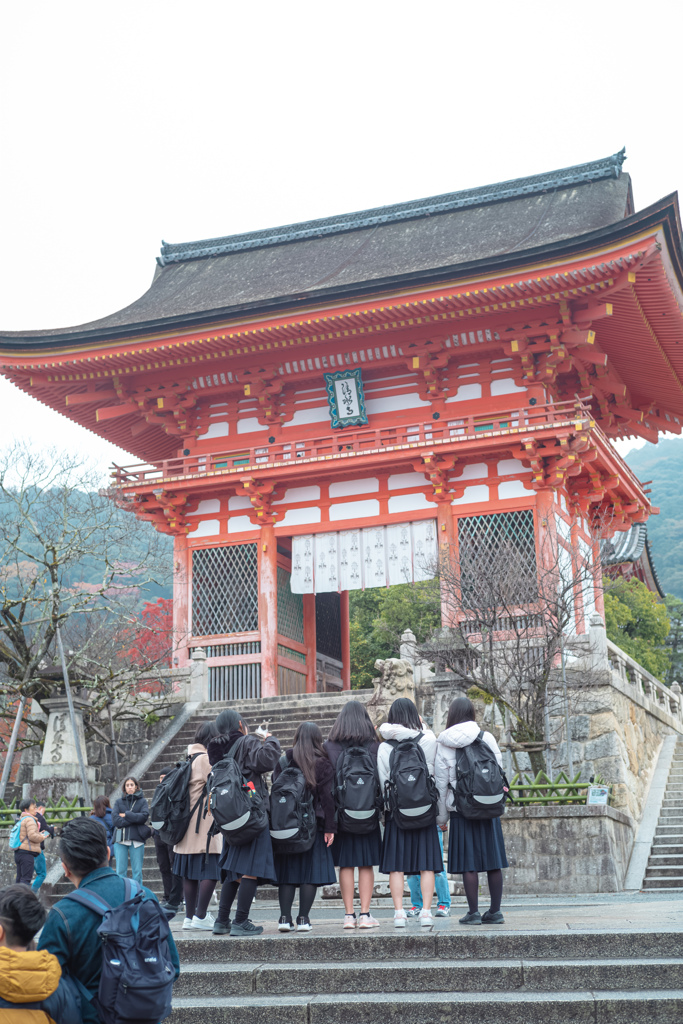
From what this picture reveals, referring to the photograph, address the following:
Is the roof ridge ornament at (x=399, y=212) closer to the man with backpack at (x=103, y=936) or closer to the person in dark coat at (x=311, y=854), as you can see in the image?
the person in dark coat at (x=311, y=854)

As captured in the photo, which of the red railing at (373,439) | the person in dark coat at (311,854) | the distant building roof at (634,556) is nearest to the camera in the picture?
the person in dark coat at (311,854)

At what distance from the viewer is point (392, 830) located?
7039 mm

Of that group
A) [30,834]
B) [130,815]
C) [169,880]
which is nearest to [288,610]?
[130,815]

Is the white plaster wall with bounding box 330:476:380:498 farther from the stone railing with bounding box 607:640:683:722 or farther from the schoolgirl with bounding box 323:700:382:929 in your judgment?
the schoolgirl with bounding box 323:700:382:929

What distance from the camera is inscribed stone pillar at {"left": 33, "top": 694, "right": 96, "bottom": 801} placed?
14000 millimetres

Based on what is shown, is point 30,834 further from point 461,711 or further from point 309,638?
point 309,638

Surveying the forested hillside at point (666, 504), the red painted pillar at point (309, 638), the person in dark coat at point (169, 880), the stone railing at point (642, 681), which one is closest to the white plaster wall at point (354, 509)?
the red painted pillar at point (309, 638)

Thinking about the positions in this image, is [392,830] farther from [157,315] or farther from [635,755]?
[157,315]

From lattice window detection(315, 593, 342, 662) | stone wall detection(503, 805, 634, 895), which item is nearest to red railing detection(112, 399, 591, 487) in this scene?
lattice window detection(315, 593, 342, 662)

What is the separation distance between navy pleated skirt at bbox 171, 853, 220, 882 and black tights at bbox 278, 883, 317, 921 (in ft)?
2.25

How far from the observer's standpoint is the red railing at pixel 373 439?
17172 mm

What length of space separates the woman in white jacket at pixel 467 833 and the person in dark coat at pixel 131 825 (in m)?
4.59

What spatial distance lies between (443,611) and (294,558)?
3.48 meters

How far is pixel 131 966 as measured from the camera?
3.89 m
